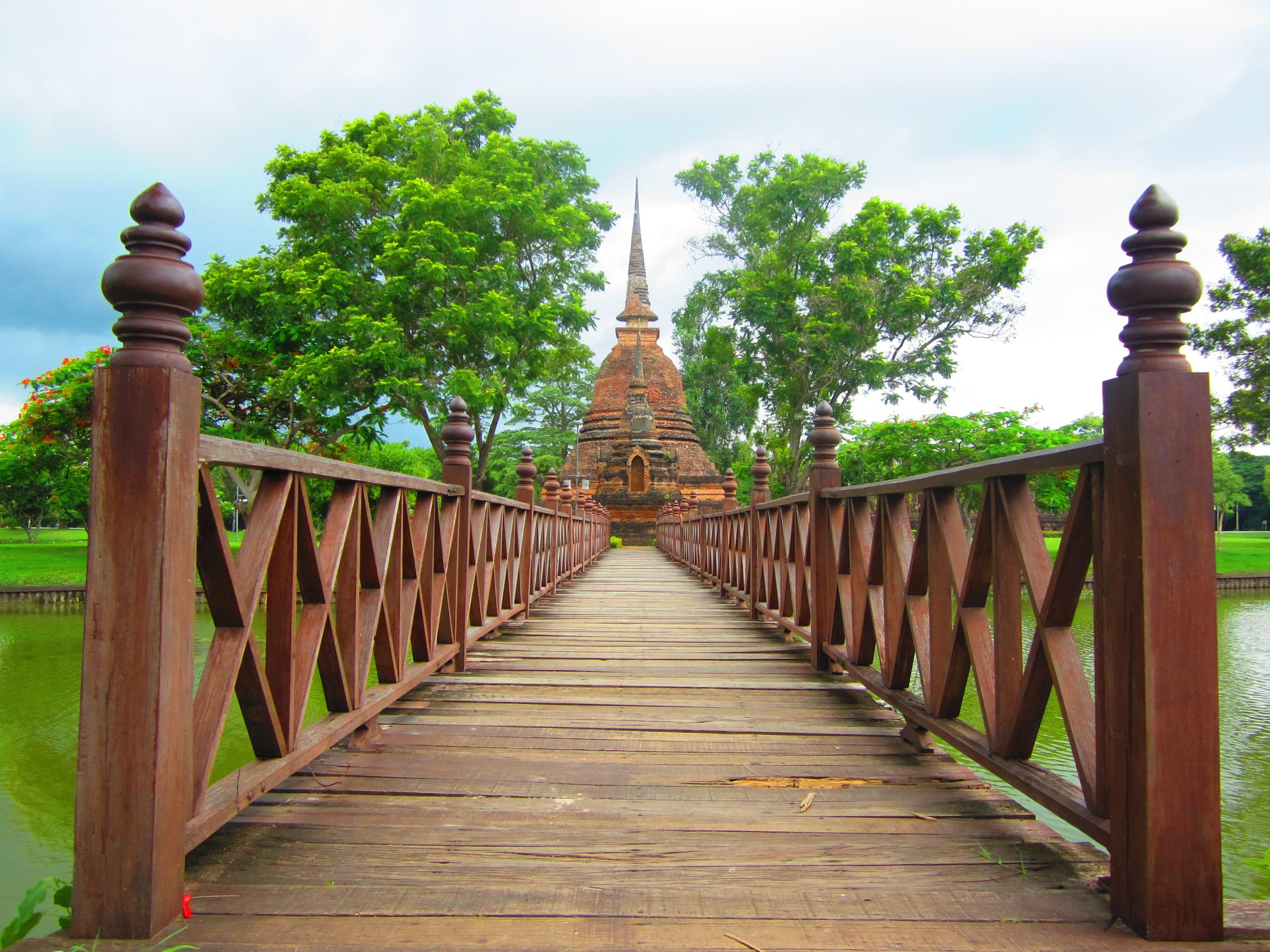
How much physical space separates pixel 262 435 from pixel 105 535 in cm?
1293

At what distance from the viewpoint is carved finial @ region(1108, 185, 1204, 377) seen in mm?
1362

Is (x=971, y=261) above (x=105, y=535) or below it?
above

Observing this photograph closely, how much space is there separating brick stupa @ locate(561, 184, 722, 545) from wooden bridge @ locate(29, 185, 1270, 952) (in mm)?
21737

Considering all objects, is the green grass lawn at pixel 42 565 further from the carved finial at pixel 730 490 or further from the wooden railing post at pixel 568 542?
the carved finial at pixel 730 490

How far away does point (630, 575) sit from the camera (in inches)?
404

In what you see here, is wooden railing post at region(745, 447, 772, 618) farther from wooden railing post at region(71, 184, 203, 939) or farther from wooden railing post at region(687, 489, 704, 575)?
wooden railing post at region(71, 184, 203, 939)

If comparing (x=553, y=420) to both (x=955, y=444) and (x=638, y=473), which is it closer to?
(x=638, y=473)

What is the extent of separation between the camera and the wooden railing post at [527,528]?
5.35 metres

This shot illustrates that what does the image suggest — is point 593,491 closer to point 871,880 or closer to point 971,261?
point 971,261

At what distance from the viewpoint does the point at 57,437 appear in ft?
49.4

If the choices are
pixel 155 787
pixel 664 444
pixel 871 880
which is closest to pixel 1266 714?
pixel 871 880

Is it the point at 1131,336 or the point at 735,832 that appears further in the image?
the point at 735,832

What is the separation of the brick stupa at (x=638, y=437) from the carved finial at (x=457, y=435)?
20.5m

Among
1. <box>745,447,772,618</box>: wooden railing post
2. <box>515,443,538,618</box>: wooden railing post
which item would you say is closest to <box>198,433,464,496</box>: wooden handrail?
<box>515,443,538,618</box>: wooden railing post
